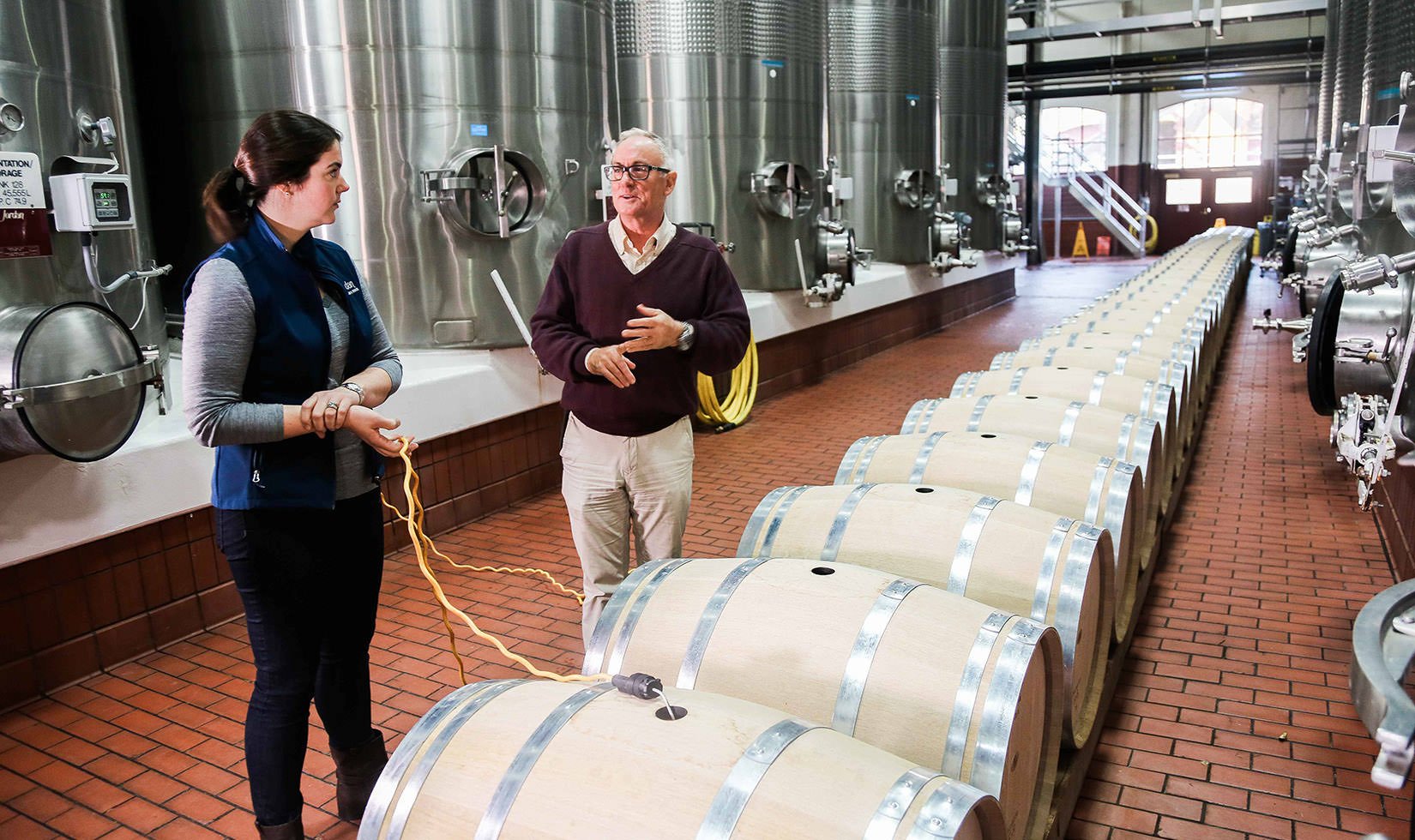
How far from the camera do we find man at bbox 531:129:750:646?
2694mm

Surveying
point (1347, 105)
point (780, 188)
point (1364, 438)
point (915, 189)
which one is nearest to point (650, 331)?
point (1364, 438)

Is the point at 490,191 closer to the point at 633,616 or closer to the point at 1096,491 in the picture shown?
the point at 1096,491

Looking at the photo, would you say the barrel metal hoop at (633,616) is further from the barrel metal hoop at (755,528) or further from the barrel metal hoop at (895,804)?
the barrel metal hoop at (895,804)

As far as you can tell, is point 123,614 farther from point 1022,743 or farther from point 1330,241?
point 1330,241

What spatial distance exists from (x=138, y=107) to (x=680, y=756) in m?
4.79

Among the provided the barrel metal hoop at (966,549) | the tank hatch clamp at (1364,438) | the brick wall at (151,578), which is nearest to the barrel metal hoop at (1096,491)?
the barrel metal hoop at (966,549)

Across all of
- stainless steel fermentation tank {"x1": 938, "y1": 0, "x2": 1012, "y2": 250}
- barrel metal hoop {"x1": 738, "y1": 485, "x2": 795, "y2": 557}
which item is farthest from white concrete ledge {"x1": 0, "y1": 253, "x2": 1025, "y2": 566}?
stainless steel fermentation tank {"x1": 938, "y1": 0, "x2": 1012, "y2": 250}

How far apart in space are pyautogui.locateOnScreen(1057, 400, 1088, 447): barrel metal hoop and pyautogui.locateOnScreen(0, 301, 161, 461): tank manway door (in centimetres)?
296

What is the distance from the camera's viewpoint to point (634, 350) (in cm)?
262

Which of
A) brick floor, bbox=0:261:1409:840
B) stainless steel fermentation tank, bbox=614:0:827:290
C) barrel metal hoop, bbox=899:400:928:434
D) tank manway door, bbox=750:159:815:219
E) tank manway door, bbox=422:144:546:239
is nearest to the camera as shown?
brick floor, bbox=0:261:1409:840

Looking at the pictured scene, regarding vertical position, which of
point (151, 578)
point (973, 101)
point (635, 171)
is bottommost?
point (151, 578)

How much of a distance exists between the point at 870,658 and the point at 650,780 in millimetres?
587

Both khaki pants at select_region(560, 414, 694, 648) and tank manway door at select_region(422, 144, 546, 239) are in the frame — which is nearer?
khaki pants at select_region(560, 414, 694, 648)

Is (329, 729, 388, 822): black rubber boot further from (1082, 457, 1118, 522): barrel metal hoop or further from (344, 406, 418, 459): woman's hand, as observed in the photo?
(1082, 457, 1118, 522): barrel metal hoop
